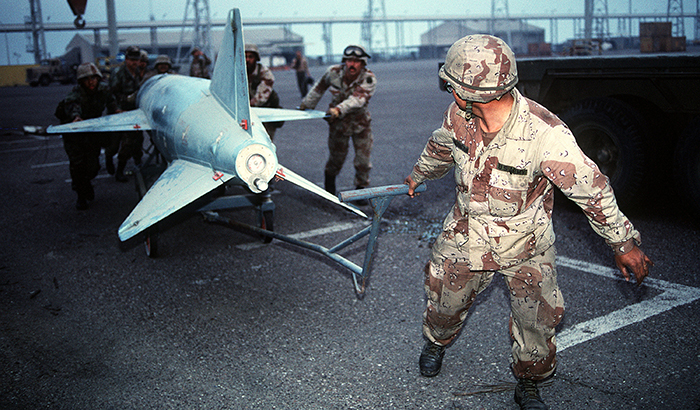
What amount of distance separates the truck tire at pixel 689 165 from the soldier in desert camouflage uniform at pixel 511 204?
313 centimetres

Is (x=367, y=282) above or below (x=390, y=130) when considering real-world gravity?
below

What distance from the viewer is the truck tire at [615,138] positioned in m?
5.36

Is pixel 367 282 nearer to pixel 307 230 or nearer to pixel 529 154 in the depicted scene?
pixel 307 230

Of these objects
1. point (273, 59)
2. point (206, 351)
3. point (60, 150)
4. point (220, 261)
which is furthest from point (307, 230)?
point (273, 59)

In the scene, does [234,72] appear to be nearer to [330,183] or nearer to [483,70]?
[483,70]

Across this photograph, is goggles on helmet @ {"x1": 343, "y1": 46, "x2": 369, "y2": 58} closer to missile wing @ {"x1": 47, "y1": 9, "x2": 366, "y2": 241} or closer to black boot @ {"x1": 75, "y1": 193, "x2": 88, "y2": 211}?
missile wing @ {"x1": 47, "y1": 9, "x2": 366, "y2": 241}

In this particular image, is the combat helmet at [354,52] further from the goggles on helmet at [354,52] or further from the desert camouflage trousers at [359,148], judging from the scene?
the desert camouflage trousers at [359,148]

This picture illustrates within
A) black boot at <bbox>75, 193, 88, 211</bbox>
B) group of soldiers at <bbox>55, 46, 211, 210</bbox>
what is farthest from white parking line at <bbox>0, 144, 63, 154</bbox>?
black boot at <bbox>75, 193, 88, 211</bbox>

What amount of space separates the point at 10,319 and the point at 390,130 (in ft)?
28.7

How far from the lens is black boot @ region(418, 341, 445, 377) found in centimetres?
311

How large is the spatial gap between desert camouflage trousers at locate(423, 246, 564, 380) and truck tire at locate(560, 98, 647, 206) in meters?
3.29

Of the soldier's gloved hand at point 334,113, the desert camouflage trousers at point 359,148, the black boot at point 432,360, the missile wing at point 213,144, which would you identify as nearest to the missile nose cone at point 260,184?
the missile wing at point 213,144

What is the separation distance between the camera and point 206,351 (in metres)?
3.52

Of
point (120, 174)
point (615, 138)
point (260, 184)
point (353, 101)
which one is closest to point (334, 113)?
point (353, 101)
